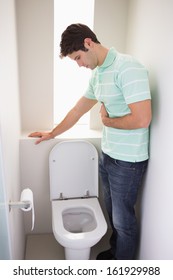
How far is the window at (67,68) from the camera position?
171 cm

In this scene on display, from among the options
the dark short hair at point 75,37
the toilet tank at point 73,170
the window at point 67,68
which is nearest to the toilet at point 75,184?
the toilet tank at point 73,170

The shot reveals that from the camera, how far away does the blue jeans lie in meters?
1.37

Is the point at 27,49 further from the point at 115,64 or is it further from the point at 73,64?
the point at 115,64

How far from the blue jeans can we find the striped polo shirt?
0.18 feet

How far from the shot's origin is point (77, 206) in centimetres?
169

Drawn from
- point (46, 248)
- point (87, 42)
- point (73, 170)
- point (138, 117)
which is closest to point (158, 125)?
point (138, 117)

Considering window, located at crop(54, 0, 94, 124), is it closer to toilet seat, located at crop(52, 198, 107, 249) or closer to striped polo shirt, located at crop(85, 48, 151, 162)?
striped polo shirt, located at crop(85, 48, 151, 162)

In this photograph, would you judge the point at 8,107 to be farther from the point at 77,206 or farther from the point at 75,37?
the point at 77,206

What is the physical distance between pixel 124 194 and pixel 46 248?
0.82 metres

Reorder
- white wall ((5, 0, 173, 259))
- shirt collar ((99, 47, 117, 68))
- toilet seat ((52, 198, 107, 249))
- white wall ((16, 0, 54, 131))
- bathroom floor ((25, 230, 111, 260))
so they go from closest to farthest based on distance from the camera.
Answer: white wall ((5, 0, 173, 259)), shirt collar ((99, 47, 117, 68)), toilet seat ((52, 198, 107, 249)), white wall ((16, 0, 54, 131)), bathroom floor ((25, 230, 111, 260))

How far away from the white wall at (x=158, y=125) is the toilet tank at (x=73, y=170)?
0.42 m

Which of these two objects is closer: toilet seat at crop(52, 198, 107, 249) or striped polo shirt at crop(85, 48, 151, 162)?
striped polo shirt at crop(85, 48, 151, 162)

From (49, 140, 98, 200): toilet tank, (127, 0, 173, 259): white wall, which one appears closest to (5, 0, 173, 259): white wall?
(127, 0, 173, 259): white wall
